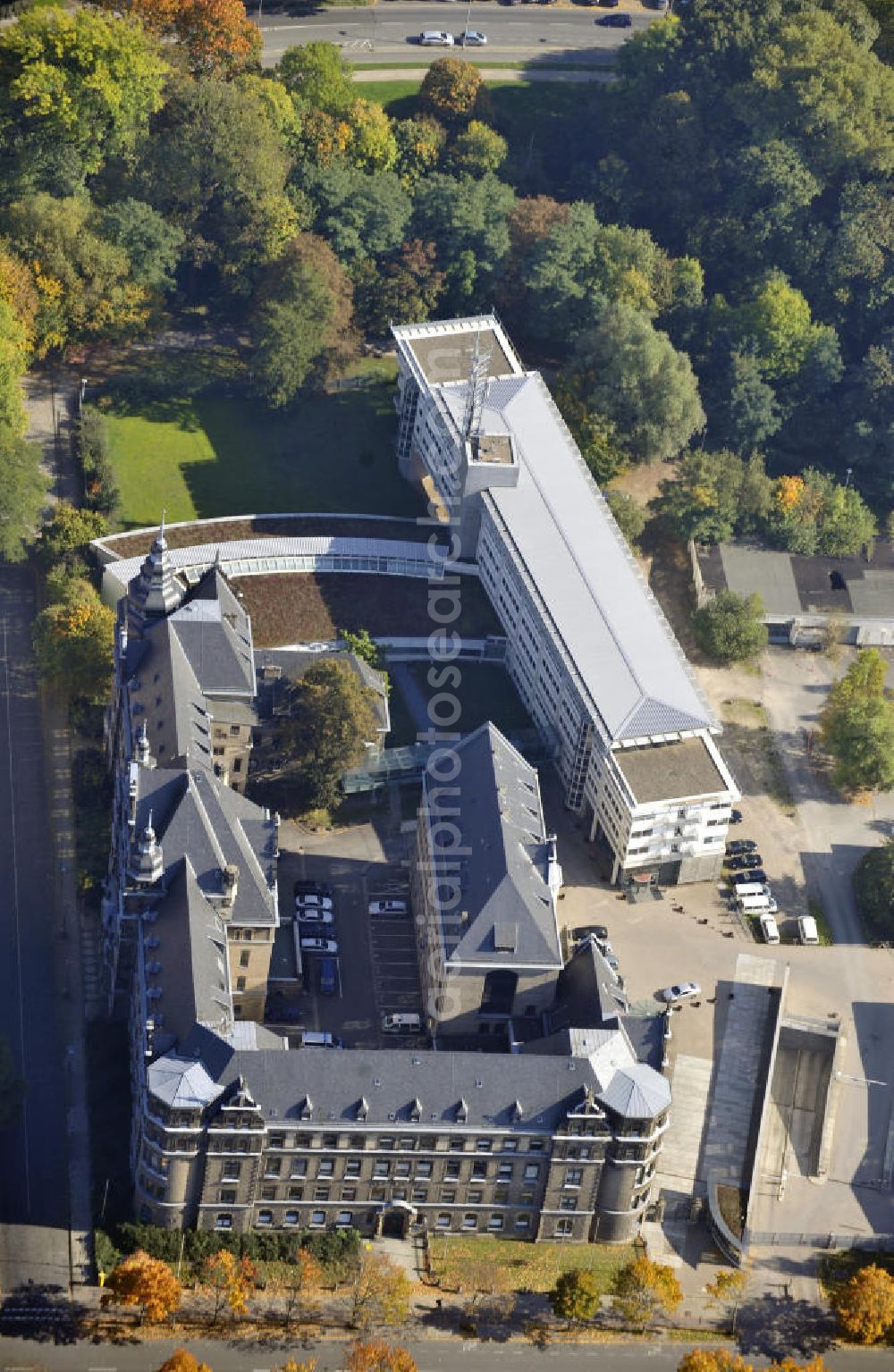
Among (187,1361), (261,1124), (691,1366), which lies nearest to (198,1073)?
(261,1124)

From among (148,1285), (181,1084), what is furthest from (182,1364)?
(181,1084)

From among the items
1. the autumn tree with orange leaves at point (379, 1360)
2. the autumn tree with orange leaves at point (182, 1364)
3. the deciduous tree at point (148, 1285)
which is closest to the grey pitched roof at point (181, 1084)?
the deciduous tree at point (148, 1285)

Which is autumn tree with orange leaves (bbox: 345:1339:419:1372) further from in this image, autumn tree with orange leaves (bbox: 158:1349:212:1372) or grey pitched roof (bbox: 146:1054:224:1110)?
grey pitched roof (bbox: 146:1054:224:1110)

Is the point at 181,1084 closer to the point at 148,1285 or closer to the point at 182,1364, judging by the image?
the point at 148,1285

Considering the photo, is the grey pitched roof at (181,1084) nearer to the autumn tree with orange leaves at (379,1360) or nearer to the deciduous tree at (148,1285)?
the deciduous tree at (148,1285)

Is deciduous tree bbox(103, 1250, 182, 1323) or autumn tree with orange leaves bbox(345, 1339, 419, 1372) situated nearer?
autumn tree with orange leaves bbox(345, 1339, 419, 1372)

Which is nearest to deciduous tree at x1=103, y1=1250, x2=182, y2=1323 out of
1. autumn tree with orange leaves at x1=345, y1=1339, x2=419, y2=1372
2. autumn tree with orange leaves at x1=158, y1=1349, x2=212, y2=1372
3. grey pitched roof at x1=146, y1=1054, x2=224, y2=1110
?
autumn tree with orange leaves at x1=158, y1=1349, x2=212, y2=1372

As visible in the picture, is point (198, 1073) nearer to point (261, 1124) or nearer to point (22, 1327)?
point (261, 1124)
